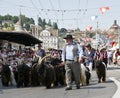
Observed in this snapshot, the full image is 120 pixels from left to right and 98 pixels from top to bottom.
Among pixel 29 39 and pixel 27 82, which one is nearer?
pixel 27 82

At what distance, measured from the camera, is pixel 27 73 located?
65.3ft

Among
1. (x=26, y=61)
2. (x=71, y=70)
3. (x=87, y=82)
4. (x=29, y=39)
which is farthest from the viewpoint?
(x=29, y=39)

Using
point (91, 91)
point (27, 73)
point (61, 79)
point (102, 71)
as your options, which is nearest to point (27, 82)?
point (27, 73)

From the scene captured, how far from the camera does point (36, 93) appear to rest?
16281mm

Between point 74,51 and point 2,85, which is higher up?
point 74,51

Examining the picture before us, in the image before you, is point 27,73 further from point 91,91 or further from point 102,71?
point 91,91

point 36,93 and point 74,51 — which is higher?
point 74,51

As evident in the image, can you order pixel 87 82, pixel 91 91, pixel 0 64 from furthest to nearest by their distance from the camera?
pixel 0 64 → pixel 87 82 → pixel 91 91

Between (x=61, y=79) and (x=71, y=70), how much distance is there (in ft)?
7.14

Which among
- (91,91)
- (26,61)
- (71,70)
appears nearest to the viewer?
(91,91)

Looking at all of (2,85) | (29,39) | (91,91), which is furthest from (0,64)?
(29,39)

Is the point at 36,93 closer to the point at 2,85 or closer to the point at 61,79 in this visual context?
the point at 61,79

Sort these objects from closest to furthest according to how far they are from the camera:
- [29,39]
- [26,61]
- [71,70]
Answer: [71,70] < [26,61] < [29,39]

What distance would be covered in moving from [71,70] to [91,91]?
154 cm
